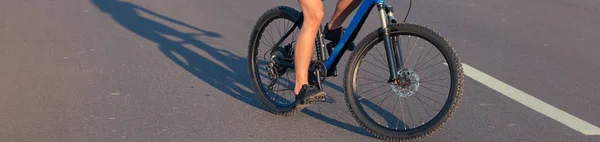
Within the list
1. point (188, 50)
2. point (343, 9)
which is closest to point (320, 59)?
point (343, 9)

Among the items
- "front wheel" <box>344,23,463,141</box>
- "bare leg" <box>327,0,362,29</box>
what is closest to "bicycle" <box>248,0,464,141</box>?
"front wheel" <box>344,23,463,141</box>

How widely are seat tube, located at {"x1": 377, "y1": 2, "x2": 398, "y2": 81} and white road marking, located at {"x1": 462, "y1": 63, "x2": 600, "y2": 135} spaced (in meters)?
1.33

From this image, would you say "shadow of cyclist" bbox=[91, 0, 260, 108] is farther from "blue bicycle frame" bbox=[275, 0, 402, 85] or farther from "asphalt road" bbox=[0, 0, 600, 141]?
"blue bicycle frame" bbox=[275, 0, 402, 85]

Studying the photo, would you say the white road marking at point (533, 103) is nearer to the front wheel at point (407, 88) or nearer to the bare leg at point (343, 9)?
the front wheel at point (407, 88)

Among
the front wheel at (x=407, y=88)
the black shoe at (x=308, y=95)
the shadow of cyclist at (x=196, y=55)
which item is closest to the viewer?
the front wheel at (x=407, y=88)

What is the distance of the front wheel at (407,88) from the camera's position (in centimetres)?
539

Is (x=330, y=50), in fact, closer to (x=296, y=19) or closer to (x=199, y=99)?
(x=296, y=19)

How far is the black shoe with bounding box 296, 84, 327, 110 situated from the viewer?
600 centimetres

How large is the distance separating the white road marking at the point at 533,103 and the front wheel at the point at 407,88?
67 centimetres

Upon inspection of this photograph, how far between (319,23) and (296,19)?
287 millimetres

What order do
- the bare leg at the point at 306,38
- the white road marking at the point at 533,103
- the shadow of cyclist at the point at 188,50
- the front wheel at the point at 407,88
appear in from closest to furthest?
the front wheel at the point at 407,88
the bare leg at the point at 306,38
the white road marking at the point at 533,103
the shadow of cyclist at the point at 188,50

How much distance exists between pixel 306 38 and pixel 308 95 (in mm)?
339

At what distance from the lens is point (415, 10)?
36.0 feet

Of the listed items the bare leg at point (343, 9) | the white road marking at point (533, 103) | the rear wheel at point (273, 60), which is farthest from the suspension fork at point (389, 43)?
the white road marking at point (533, 103)
